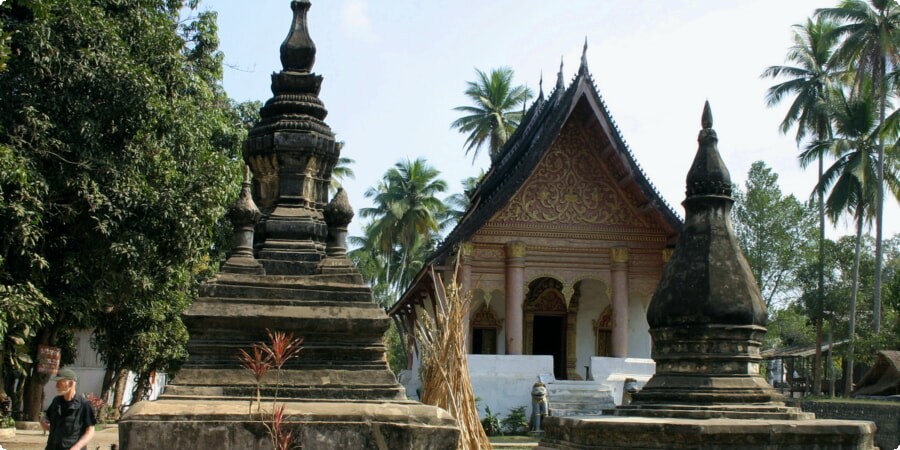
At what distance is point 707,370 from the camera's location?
7426 millimetres

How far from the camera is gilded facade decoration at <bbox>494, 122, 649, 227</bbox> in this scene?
21.0m

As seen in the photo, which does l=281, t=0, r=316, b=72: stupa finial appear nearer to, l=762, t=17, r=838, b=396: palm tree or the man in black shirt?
the man in black shirt

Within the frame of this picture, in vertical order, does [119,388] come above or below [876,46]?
below

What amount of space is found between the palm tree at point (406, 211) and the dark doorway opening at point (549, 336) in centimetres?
2083

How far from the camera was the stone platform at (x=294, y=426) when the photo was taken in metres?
5.77

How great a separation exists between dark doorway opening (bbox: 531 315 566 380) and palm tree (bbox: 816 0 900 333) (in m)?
11.9

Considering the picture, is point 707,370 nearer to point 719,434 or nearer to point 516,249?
point 719,434

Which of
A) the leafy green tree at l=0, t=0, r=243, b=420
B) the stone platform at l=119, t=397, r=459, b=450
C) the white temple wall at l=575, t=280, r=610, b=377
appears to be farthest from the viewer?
the white temple wall at l=575, t=280, r=610, b=377

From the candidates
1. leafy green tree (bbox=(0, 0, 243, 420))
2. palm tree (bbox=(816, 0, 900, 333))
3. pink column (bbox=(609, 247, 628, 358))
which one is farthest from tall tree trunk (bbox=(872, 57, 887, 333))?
leafy green tree (bbox=(0, 0, 243, 420))

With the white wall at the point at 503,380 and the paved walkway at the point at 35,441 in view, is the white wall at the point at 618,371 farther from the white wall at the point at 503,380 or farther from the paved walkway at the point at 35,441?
the paved walkway at the point at 35,441

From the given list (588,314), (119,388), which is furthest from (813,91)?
(119,388)

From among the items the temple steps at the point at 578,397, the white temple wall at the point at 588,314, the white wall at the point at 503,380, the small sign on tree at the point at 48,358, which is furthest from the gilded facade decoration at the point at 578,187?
the small sign on tree at the point at 48,358

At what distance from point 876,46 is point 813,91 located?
323 cm

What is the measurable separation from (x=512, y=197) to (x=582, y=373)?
5646 mm
